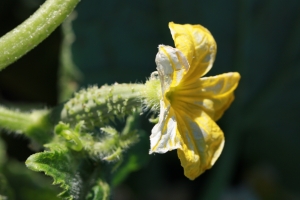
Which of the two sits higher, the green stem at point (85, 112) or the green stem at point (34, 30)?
the green stem at point (34, 30)

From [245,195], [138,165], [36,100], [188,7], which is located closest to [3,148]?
[36,100]

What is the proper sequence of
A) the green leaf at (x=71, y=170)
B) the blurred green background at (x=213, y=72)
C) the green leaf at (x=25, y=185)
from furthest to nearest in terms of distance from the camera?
the blurred green background at (x=213, y=72)
the green leaf at (x=25, y=185)
the green leaf at (x=71, y=170)

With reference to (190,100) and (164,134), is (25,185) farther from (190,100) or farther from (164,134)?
(164,134)

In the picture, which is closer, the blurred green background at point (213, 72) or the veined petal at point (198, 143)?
the veined petal at point (198, 143)

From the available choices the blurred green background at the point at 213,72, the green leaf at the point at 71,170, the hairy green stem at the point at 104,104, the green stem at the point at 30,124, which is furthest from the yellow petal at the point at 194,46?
the blurred green background at the point at 213,72

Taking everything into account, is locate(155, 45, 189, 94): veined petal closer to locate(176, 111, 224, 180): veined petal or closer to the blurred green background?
locate(176, 111, 224, 180): veined petal

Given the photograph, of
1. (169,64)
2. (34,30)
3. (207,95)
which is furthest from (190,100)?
(34,30)

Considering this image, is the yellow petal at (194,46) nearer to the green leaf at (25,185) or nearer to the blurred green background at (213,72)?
the blurred green background at (213,72)

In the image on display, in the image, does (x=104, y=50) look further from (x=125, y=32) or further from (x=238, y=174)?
(x=238, y=174)
